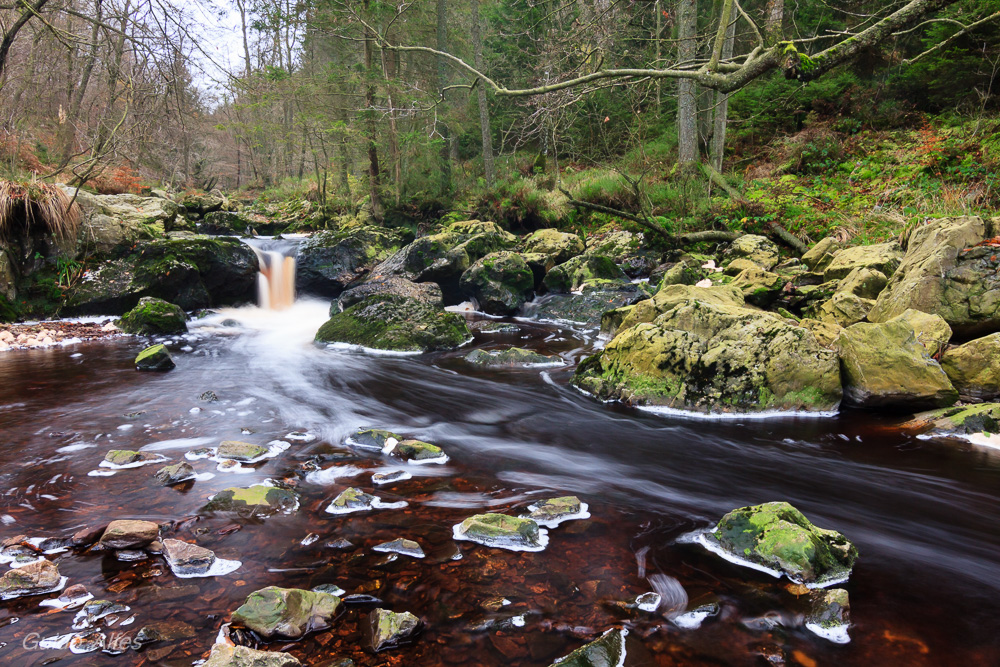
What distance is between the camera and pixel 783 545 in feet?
9.36

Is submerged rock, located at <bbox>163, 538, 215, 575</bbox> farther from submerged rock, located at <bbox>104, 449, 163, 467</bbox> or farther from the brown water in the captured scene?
submerged rock, located at <bbox>104, 449, 163, 467</bbox>

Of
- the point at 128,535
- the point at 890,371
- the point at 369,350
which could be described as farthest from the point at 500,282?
the point at 128,535

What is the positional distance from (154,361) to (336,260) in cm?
645

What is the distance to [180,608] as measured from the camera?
2459 mm

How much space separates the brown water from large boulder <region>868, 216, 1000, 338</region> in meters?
1.78

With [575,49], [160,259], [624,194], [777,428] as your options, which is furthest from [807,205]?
[160,259]

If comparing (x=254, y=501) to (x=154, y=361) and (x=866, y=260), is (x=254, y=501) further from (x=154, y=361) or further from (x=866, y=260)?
(x=866, y=260)

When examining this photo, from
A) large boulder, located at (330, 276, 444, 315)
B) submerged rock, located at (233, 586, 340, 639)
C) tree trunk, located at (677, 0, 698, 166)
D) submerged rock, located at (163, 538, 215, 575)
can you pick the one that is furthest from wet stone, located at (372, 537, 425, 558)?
tree trunk, located at (677, 0, 698, 166)

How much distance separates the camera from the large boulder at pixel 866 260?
7051 millimetres

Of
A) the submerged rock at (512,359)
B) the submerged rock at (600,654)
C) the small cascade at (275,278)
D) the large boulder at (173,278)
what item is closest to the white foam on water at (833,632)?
the submerged rock at (600,654)

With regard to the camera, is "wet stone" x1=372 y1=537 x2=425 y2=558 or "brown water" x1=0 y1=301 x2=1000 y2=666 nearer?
"brown water" x1=0 y1=301 x2=1000 y2=666

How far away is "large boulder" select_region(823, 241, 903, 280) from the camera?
278 inches

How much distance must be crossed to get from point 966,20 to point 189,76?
549 inches

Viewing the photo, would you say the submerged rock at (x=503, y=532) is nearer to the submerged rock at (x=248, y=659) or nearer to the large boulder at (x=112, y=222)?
the submerged rock at (x=248, y=659)
